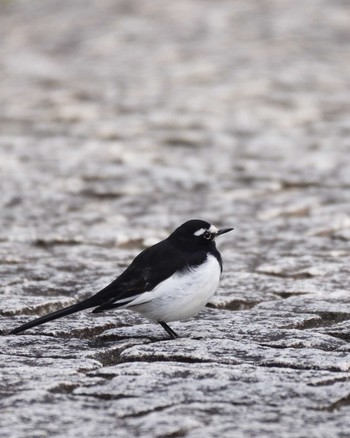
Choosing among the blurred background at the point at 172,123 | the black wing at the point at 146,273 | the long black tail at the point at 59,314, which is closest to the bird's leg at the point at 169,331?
the black wing at the point at 146,273

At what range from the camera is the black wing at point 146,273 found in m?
5.00

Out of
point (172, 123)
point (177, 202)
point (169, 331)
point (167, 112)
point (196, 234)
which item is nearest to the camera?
point (169, 331)

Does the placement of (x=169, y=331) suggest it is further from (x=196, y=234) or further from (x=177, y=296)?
(x=196, y=234)

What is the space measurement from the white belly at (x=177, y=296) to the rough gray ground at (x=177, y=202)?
162 millimetres

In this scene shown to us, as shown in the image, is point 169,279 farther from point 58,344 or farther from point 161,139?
point 161,139

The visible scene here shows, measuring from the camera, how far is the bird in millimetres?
5004

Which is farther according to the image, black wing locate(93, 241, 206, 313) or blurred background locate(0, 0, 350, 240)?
blurred background locate(0, 0, 350, 240)

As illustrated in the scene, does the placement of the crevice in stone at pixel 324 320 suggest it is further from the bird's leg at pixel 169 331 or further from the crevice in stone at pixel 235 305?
the bird's leg at pixel 169 331

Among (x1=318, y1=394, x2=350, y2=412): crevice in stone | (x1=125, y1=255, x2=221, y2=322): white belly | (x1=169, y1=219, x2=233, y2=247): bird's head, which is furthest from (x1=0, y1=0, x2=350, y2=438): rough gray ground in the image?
(x1=169, y1=219, x2=233, y2=247): bird's head

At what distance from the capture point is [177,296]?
5.04 meters

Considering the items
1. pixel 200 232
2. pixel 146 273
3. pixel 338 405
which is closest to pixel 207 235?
pixel 200 232

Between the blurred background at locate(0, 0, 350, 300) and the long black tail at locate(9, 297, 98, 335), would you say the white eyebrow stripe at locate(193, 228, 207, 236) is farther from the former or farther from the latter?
the blurred background at locate(0, 0, 350, 300)

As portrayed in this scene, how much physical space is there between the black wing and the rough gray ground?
249mm

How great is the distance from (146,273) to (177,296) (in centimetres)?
21
